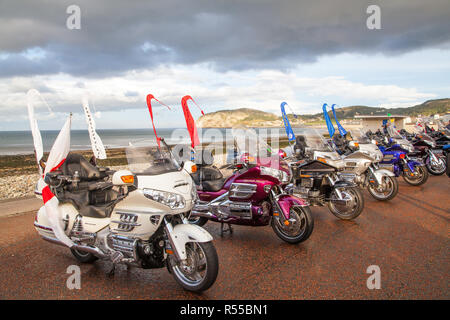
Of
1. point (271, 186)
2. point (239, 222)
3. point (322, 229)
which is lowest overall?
point (322, 229)

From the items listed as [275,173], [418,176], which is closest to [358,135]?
[418,176]

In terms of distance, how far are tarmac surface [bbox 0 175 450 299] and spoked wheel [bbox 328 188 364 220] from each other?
167 millimetres

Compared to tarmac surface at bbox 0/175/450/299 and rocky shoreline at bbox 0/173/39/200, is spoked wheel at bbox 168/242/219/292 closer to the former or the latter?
tarmac surface at bbox 0/175/450/299

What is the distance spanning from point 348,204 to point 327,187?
0.49 m

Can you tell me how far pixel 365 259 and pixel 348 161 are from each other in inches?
140

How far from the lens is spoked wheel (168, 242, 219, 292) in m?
2.99

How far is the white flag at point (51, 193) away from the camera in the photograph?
3.43 metres

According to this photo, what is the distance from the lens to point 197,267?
3129 mm

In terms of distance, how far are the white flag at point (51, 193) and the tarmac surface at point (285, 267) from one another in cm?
56

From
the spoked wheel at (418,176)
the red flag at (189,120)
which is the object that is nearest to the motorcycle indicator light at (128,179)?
the red flag at (189,120)

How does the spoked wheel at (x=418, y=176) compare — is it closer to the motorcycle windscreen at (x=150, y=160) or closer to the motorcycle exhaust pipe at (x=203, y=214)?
the motorcycle exhaust pipe at (x=203, y=214)
